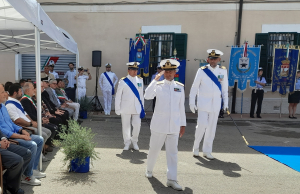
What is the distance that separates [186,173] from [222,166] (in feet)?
2.86

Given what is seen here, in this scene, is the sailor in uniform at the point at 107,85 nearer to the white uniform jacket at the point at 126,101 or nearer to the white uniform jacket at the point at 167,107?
the white uniform jacket at the point at 126,101

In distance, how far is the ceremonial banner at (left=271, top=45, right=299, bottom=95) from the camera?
12201 millimetres

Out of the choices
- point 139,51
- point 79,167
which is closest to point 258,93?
point 139,51

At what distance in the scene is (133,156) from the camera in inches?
260

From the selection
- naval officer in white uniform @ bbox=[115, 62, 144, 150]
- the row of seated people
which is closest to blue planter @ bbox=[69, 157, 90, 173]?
the row of seated people

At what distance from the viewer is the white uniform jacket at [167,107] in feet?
16.0

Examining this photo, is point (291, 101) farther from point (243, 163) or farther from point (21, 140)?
point (21, 140)

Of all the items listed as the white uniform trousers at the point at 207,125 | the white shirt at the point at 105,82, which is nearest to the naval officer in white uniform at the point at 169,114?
the white uniform trousers at the point at 207,125

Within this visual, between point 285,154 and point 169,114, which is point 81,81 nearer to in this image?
point 285,154

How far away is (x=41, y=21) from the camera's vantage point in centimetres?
511

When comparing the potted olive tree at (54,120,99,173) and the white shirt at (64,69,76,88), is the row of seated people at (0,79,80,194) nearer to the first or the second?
the potted olive tree at (54,120,99,173)

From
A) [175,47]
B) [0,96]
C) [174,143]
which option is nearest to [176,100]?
[174,143]

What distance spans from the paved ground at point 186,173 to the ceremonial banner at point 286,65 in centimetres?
447

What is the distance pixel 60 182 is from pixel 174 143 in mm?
1850
